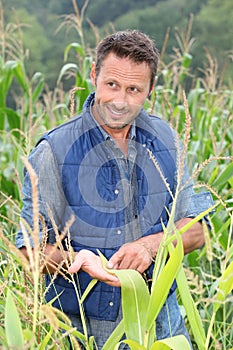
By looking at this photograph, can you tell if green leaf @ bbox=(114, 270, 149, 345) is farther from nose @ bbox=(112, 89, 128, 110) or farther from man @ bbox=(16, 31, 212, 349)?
nose @ bbox=(112, 89, 128, 110)

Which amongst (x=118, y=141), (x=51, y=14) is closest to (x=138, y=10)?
(x=51, y=14)

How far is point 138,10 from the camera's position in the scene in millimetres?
28266

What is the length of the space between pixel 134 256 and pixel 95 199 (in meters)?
0.24

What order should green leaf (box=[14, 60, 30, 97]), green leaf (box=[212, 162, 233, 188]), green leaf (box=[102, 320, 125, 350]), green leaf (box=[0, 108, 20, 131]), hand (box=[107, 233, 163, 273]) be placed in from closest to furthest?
green leaf (box=[102, 320, 125, 350])
hand (box=[107, 233, 163, 273])
green leaf (box=[212, 162, 233, 188])
green leaf (box=[0, 108, 20, 131])
green leaf (box=[14, 60, 30, 97])

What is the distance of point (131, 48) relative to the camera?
192 centimetres

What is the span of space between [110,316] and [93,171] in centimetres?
39

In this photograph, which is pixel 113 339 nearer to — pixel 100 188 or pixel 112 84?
pixel 100 188

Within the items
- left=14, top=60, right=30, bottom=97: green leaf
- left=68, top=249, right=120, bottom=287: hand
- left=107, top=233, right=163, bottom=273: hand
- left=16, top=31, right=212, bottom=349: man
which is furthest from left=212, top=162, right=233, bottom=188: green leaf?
left=14, top=60, right=30, bottom=97: green leaf

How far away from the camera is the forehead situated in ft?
6.32

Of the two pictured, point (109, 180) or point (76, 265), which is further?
point (109, 180)

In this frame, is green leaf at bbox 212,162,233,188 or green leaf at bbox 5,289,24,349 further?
green leaf at bbox 212,162,233,188

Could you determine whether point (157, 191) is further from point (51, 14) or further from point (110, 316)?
point (51, 14)

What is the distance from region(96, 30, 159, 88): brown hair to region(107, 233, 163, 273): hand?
513 millimetres

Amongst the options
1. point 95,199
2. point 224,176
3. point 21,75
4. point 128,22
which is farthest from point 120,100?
point 128,22
